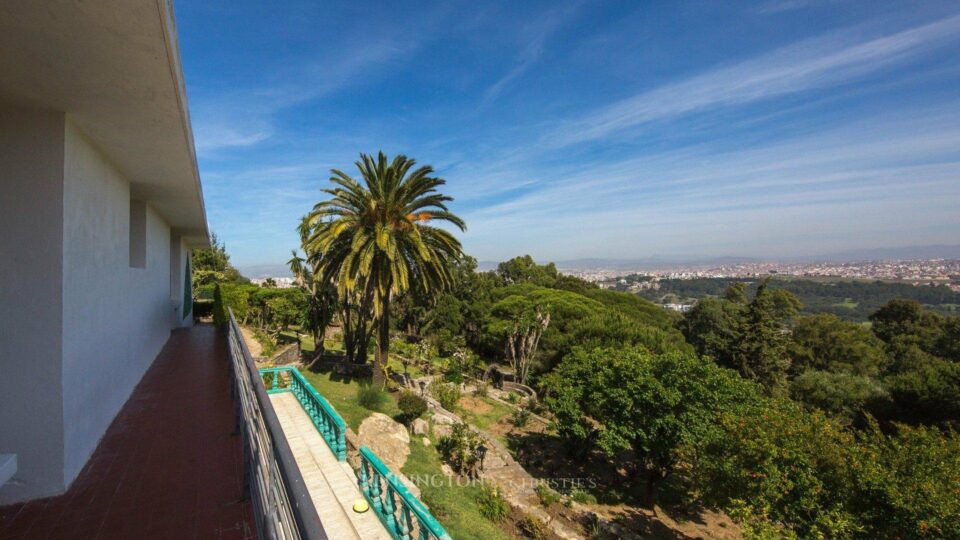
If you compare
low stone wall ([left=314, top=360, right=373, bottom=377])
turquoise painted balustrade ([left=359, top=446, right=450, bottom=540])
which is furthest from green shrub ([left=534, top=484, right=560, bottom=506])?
low stone wall ([left=314, top=360, right=373, bottom=377])

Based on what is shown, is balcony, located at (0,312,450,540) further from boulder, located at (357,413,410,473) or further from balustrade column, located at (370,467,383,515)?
boulder, located at (357,413,410,473)

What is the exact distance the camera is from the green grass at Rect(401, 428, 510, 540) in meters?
9.36

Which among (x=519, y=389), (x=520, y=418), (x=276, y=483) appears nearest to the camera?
(x=276, y=483)

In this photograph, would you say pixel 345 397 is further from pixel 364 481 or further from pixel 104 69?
pixel 104 69

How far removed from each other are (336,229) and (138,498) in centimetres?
1178

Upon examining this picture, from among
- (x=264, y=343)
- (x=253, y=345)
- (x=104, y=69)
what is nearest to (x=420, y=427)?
(x=264, y=343)

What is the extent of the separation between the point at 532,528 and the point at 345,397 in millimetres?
8642

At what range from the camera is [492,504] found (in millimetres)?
11055

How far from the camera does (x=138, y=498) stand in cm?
351

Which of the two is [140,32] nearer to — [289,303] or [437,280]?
[437,280]

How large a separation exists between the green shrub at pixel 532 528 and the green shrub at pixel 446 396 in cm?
859

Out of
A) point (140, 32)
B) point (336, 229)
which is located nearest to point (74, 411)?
point (140, 32)

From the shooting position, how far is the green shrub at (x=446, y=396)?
1920 centimetres

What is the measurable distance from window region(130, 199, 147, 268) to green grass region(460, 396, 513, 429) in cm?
1368
